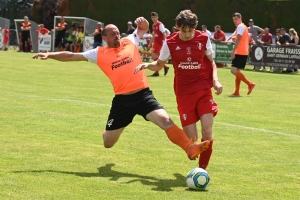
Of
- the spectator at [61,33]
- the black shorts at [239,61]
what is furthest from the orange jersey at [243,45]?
the spectator at [61,33]

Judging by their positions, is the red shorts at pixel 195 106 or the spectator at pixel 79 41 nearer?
the red shorts at pixel 195 106

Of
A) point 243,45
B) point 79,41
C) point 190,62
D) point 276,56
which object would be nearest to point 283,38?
point 276,56

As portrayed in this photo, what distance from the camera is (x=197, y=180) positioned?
7.33 meters

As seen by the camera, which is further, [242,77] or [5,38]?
[5,38]

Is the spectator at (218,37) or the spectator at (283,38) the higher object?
the spectator at (283,38)

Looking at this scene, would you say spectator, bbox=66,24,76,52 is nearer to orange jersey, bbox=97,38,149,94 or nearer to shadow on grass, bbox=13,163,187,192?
orange jersey, bbox=97,38,149,94

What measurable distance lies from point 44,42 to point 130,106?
32678mm

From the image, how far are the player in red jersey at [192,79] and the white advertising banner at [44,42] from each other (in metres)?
32.7

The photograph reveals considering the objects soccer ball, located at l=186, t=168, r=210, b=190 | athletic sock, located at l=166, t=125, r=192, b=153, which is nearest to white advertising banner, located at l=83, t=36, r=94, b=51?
athletic sock, located at l=166, t=125, r=192, b=153

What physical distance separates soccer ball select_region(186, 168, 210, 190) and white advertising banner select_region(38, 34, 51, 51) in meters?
33.8

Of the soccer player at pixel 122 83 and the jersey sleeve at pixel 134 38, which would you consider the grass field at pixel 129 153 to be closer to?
the soccer player at pixel 122 83

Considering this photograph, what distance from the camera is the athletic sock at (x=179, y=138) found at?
7.91m

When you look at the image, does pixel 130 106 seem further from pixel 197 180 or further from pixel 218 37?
pixel 218 37

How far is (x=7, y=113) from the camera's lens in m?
13.0
